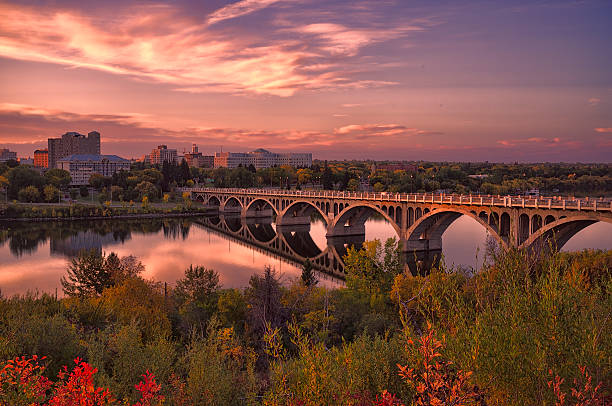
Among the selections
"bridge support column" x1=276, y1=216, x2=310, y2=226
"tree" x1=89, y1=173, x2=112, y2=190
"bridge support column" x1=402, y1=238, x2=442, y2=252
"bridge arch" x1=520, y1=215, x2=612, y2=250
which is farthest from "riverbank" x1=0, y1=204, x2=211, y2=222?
"bridge arch" x1=520, y1=215, x2=612, y2=250

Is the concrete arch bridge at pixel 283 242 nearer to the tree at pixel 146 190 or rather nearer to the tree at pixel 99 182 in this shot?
the tree at pixel 146 190

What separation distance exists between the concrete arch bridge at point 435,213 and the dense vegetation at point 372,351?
2.19 metres

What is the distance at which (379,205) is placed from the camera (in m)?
62.7

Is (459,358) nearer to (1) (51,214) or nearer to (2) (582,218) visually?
(2) (582,218)

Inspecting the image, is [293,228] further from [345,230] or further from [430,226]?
[430,226]

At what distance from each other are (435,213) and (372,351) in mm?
42432

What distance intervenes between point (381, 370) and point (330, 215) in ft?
203

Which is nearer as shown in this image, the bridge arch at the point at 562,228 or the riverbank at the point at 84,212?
the bridge arch at the point at 562,228

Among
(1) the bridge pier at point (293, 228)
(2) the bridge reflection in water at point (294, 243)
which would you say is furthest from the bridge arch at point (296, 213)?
(2) the bridge reflection in water at point (294, 243)

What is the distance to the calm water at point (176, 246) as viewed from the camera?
4850cm

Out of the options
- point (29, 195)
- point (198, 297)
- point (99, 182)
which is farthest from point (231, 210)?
point (198, 297)

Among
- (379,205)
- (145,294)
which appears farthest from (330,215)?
(145,294)

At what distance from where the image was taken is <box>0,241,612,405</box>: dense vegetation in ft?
25.6

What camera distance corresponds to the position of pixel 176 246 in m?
67.6
